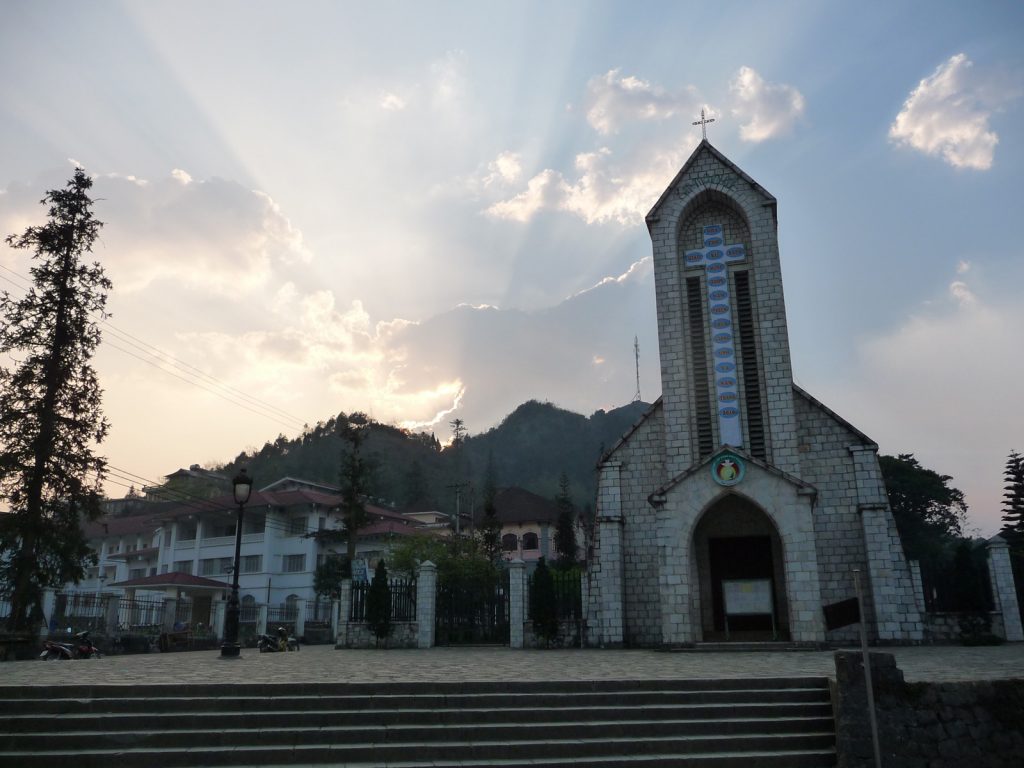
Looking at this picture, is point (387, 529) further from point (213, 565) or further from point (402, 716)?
point (402, 716)

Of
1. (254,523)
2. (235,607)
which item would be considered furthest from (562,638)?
(254,523)

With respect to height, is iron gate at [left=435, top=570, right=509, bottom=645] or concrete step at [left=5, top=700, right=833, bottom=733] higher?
iron gate at [left=435, top=570, right=509, bottom=645]

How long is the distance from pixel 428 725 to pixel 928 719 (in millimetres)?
6269

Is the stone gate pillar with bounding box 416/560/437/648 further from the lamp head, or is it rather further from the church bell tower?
the church bell tower

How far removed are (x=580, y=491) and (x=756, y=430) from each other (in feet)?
309

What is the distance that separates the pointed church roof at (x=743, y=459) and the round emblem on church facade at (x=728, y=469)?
114 mm

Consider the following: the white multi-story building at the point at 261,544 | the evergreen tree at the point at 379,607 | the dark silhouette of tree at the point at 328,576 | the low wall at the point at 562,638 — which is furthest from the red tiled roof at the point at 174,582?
the low wall at the point at 562,638

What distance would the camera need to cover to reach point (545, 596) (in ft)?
71.9

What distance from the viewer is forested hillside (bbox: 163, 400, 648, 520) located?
99.0 meters

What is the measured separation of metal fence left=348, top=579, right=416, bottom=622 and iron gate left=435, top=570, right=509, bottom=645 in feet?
2.83

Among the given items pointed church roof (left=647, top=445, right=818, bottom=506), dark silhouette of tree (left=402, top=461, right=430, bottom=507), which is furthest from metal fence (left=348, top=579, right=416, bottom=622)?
dark silhouette of tree (left=402, top=461, right=430, bottom=507)

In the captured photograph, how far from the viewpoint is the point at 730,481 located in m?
19.7

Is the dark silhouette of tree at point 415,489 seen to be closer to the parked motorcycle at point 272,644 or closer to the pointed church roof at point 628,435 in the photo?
the parked motorcycle at point 272,644

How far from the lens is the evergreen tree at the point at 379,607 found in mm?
22906
